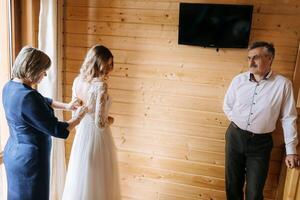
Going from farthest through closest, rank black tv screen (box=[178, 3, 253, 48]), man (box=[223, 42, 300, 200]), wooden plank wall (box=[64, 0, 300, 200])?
1. wooden plank wall (box=[64, 0, 300, 200])
2. black tv screen (box=[178, 3, 253, 48])
3. man (box=[223, 42, 300, 200])

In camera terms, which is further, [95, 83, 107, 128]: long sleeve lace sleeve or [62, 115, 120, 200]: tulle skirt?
[62, 115, 120, 200]: tulle skirt

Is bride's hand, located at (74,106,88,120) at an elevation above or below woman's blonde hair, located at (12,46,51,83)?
below

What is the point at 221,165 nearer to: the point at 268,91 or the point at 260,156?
the point at 260,156

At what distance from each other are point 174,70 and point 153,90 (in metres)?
0.26

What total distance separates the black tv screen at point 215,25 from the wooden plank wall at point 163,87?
2.9 inches

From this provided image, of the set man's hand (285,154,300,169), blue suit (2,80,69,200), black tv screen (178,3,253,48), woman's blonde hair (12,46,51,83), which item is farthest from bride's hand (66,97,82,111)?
man's hand (285,154,300,169)

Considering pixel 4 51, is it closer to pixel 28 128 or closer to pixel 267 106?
pixel 28 128

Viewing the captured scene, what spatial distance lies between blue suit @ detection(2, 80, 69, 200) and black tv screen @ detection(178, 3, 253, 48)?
1.27 m

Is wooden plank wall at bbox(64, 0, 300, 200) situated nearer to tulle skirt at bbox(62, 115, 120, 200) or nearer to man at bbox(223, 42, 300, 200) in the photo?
man at bbox(223, 42, 300, 200)

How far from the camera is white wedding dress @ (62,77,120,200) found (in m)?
2.35

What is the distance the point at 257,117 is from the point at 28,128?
5.11 ft

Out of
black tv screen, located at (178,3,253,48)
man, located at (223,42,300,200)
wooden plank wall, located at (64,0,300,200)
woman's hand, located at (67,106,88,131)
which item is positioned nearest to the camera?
woman's hand, located at (67,106,88,131)

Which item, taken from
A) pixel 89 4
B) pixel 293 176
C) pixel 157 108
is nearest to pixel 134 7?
pixel 89 4

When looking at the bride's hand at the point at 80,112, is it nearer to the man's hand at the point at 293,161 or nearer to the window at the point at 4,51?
the window at the point at 4,51
